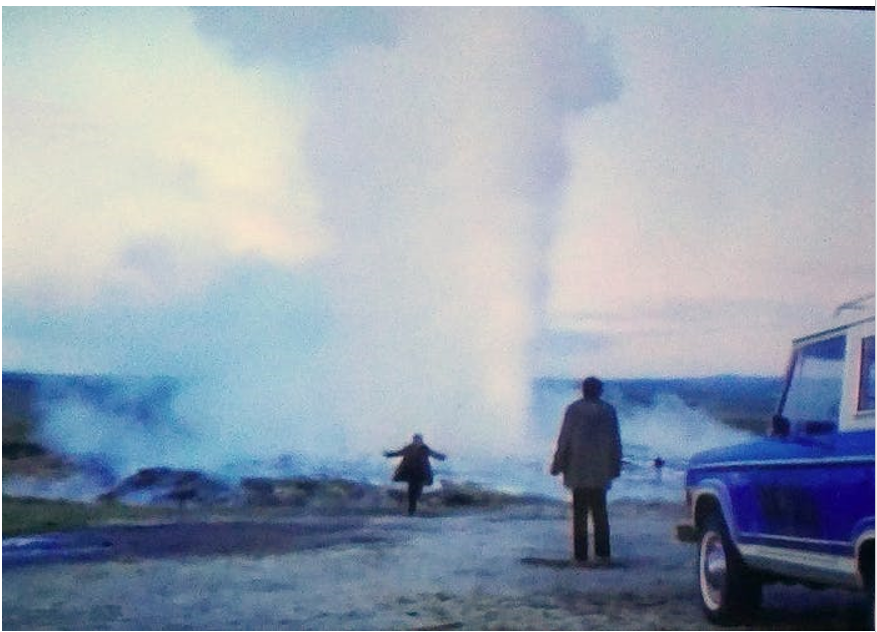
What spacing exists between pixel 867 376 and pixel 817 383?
0.16m

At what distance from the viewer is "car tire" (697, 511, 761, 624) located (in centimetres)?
326

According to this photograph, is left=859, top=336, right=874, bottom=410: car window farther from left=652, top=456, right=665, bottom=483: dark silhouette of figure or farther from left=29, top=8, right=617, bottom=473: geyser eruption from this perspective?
left=29, top=8, right=617, bottom=473: geyser eruption

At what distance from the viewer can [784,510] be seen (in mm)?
3131

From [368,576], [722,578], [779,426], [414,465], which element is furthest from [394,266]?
[722,578]

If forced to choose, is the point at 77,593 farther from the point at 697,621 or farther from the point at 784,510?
the point at 784,510

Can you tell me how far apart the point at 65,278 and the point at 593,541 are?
180 cm

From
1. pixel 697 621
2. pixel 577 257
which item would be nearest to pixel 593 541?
pixel 697 621

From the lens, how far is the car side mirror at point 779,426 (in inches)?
128

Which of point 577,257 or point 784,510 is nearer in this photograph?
point 784,510

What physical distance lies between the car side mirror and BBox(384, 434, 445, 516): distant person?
3.32 feet

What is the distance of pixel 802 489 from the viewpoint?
310cm

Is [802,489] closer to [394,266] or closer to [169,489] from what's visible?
[394,266]

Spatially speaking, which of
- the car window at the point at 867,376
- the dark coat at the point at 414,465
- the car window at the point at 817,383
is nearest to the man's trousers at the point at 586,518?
the dark coat at the point at 414,465

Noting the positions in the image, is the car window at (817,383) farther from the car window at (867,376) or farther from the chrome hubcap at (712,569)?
the chrome hubcap at (712,569)
